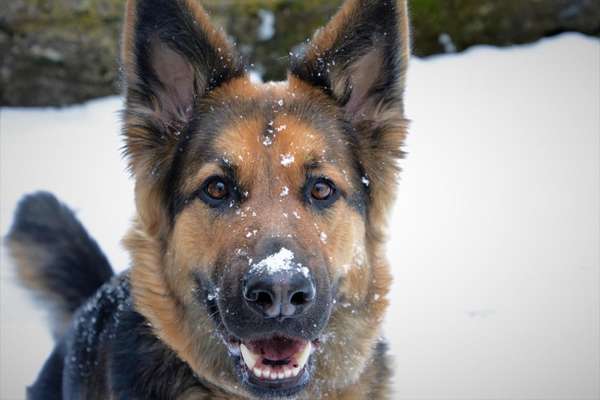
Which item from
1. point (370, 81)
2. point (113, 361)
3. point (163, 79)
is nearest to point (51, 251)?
point (113, 361)

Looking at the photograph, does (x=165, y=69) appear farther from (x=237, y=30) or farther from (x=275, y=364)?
(x=237, y=30)

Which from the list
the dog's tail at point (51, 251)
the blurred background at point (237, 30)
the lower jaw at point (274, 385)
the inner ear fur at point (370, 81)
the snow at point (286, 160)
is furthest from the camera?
the blurred background at point (237, 30)

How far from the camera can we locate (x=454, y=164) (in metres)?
7.06

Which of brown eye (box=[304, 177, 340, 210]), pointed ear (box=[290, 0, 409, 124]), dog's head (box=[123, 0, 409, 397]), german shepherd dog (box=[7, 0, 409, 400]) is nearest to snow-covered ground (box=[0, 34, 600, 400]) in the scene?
german shepherd dog (box=[7, 0, 409, 400])

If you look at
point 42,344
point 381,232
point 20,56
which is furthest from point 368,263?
point 20,56

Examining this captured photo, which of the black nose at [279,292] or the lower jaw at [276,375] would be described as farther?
the lower jaw at [276,375]

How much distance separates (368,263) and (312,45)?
3.78 feet

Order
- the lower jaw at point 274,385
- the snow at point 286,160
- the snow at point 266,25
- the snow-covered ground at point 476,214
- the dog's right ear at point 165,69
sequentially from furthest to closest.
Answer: the snow at point 266,25, the snow-covered ground at point 476,214, the dog's right ear at point 165,69, the snow at point 286,160, the lower jaw at point 274,385

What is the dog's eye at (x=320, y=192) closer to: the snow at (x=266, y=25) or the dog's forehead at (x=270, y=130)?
the dog's forehead at (x=270, y=130)

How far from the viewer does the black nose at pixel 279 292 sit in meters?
2.66

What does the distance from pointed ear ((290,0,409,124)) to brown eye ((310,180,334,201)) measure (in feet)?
1.62

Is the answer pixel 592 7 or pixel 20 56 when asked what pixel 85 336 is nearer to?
pixel 20 56

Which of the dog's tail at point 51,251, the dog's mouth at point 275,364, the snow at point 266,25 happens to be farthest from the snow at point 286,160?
the snow at point 266,25

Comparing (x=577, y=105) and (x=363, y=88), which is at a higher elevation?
(x=363, y=88)
